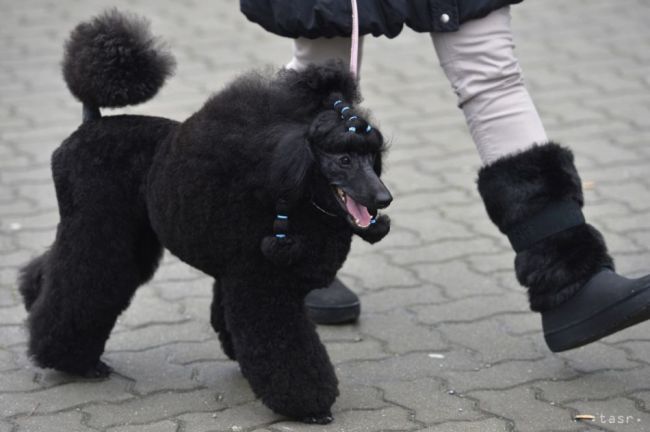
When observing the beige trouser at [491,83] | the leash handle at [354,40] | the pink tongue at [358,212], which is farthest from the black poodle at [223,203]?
the beige trouser at [491,83]

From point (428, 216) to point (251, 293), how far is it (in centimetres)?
203

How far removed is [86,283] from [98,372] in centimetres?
39

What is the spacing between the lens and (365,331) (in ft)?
12.6

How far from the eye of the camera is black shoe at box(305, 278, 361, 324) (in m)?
3.83

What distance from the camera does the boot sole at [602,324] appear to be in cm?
314

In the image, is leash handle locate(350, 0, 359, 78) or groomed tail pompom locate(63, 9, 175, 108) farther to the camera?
groomed tail pompom locate(63, 9, 175, 108)

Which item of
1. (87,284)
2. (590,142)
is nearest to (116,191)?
(87,284)

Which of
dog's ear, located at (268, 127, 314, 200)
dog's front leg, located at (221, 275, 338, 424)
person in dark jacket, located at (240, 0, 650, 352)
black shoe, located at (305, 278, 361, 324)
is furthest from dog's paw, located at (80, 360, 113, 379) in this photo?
person in dark jacket, located at (240, 0, 650, 352)

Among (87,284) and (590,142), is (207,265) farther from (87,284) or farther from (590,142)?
(590,142)

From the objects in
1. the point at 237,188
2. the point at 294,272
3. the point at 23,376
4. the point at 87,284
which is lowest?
the point at 23,376

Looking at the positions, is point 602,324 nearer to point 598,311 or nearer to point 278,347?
point 598,311

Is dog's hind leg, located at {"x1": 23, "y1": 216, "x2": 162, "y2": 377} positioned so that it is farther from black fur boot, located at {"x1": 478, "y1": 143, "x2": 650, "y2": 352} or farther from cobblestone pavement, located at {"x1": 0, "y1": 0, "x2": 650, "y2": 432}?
black fur boot, located at {"x1": 478, "y1": 143, "x2": 650, "y2": 352}

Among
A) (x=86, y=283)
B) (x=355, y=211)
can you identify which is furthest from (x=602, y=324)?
(x=86, y=283)

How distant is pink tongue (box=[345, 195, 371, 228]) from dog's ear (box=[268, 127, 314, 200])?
13cm
